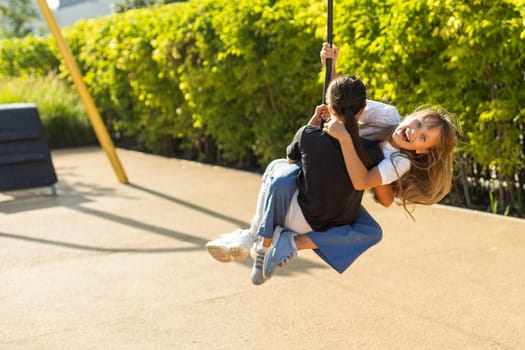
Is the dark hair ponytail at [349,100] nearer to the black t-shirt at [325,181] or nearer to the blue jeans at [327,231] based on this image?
the black t-shirt at [325,181]

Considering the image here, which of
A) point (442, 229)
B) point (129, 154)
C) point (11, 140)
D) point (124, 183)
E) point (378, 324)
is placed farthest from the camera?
point (129, 154)

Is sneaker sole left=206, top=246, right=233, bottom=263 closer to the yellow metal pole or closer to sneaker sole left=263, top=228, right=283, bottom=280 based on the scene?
sneaker sole left=263, top=228, right=283, bottom=280

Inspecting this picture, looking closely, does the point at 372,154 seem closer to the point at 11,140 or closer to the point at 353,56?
the point at 353,56

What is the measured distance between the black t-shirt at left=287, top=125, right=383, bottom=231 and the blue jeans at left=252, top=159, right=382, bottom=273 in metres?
0.05

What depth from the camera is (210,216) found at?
802cm

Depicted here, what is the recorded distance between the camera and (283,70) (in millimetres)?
9648

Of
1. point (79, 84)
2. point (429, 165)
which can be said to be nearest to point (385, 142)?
point (429, 165)

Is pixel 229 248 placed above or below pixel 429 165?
below

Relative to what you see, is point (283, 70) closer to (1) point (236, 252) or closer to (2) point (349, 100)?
(1) point (236, 252)

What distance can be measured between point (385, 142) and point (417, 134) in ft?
0.67

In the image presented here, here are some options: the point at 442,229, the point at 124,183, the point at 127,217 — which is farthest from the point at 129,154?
the point at 442,229

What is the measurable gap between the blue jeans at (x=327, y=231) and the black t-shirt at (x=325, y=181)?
0.05m

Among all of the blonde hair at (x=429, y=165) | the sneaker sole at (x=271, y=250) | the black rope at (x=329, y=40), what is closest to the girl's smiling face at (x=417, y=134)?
the blonde hair at (x=429, y=165)

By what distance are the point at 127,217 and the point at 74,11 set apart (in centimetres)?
6085
